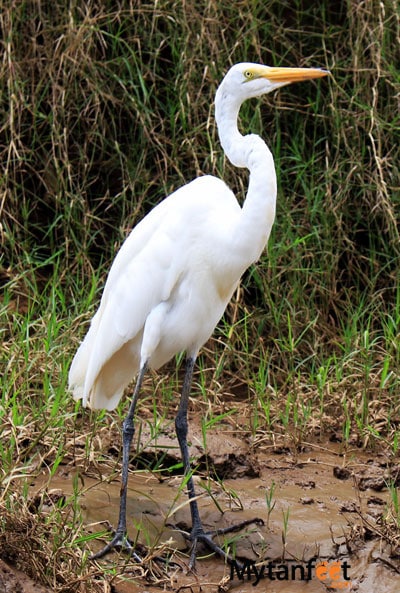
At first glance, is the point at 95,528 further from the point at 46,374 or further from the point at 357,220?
the point at 357,220

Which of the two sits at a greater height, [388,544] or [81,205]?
[81,205]

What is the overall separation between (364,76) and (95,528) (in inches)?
106

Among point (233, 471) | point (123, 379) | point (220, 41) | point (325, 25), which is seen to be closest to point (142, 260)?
point (123, 379)

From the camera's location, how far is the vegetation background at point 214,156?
4.48 m

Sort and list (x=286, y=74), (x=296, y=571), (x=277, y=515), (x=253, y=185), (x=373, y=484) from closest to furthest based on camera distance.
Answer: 1. (x=296, y=571)
2. (x=253, y=185)
3. (x=277, y=515)
4. (x=286, y=74)
5. (x=373, y=484)

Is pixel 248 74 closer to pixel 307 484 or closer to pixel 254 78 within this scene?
pixel 254 78

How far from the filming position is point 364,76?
4.75m

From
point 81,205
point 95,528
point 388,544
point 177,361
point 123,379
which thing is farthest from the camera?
point 81,205

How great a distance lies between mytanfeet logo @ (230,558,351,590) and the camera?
292cm

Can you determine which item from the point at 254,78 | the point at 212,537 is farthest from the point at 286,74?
the point at 212,537

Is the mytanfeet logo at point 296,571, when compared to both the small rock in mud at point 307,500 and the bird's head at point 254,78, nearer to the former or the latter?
the small rock in mud at point 307,500

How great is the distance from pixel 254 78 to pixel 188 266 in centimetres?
69

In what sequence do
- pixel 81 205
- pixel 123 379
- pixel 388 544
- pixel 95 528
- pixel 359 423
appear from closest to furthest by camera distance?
1. pixel 388 544
2. pixel 95 528
3. pixel 123 379
4. pixel 359 423
5. pixel 81 205

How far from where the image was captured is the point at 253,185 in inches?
123
